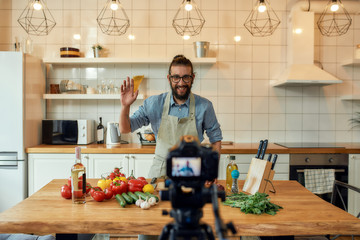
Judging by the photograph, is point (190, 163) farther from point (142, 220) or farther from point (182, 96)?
point (182, 96)

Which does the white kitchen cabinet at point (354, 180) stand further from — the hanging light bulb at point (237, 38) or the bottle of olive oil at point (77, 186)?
the bottle of olive oil at point (77, 186)

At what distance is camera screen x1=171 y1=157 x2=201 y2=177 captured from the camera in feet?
2.27

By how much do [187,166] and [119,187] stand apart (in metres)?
0.99

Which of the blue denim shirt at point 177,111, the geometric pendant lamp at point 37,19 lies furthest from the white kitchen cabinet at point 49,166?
the geometric pendant lamp at point 37,19

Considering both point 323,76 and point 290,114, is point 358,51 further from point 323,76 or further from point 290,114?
point 290,114

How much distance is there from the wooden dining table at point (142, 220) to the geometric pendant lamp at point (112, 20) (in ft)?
9.30

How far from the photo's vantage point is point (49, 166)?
10.8 feet

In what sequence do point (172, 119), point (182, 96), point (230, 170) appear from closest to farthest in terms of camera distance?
point (230, 170)
point (182, 96)
point (172, 119)

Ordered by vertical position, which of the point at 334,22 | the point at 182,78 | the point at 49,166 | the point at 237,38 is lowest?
the point at 49,166

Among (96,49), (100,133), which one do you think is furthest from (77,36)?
(100,133)

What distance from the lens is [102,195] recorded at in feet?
5.01

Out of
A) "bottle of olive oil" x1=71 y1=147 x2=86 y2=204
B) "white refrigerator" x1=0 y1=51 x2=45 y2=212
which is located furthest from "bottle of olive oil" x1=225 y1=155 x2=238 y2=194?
"white refrigerator" x1=0 y1=51 x2=45 y2=212

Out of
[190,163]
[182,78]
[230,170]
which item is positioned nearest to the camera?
[190,163]

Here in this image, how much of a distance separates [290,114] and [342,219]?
274 centimetres
